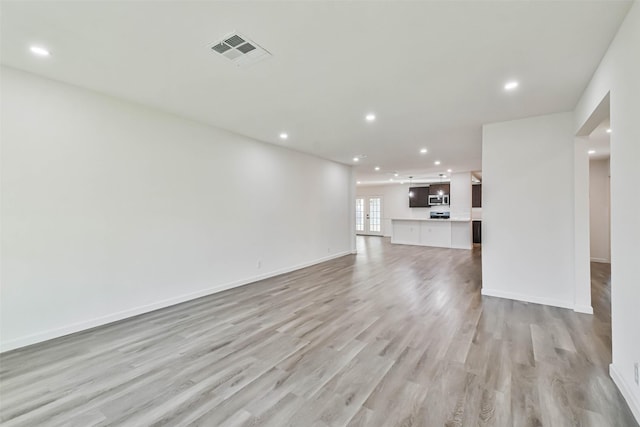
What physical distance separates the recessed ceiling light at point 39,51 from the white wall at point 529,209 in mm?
5426

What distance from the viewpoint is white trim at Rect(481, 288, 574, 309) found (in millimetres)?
3822

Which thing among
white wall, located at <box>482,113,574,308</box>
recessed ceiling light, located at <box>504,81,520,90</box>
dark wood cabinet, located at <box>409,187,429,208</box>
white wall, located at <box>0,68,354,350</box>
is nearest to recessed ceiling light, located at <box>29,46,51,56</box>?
white wall, located at <box>0,68,354,350</box>

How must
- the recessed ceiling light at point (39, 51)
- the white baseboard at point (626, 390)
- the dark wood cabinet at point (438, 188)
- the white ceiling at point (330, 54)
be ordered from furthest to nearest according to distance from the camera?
the dark wood cabinet at point (438, 188)
the recessed ceiling light at point (39, 51)
the white ceiling at point (330, 54)
the white baseboard at point (626, 390)

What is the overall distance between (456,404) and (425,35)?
276cm

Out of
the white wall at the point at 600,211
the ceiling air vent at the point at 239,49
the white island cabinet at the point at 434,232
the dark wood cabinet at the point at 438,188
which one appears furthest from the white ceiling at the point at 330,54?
the dark wood cabinet at the point at 438,188

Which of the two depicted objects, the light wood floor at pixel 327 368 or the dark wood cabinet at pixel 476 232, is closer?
the light wood floor at pixel 327 368

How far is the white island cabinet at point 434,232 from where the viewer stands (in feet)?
31.0

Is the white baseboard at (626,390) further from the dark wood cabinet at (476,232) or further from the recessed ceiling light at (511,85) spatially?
the dark wood cabinet at (476,232)

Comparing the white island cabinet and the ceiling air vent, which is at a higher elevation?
the ceiling air vent

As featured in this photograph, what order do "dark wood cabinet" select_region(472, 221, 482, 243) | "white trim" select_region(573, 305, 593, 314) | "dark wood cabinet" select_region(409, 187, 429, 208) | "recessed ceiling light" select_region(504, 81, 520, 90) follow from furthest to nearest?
"dark wood cabinet" select_region(409, 187, 429, 208) → "dark wood cabinet" select_region(472, 221, 482, 243) → "white trim" select_region(573, 305, 593, 314) → "recessed ceiling light" select_region(504, 81, 520, 90)

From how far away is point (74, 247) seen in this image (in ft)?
10.2

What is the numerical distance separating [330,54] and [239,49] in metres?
0.79

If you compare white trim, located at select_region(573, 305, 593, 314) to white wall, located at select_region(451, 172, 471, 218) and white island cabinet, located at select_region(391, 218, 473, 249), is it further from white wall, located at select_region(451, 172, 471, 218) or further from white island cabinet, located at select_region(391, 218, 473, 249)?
white wall, located at select_region(451, 172, 471, 218)

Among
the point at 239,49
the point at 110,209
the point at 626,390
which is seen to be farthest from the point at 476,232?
the point at 110,209
